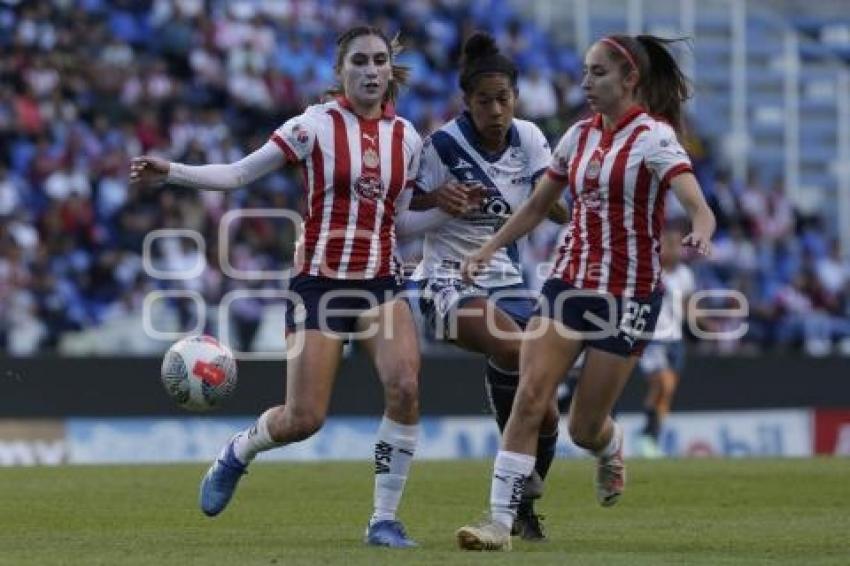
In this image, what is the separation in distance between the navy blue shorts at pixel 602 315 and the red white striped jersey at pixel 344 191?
37.3 inches

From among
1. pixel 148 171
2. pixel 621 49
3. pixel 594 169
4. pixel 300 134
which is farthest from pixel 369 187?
pixel 621 49

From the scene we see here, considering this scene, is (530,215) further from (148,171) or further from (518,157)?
(148,171)

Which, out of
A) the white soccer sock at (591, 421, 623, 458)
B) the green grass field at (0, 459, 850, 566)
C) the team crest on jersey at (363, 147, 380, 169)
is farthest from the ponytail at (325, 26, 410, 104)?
the green grass field at (0, 459, 850, 566)

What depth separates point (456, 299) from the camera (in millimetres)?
10406

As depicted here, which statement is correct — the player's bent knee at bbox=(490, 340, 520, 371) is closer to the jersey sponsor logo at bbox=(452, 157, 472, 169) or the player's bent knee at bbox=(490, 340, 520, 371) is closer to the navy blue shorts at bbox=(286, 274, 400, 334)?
the navy blue shorts at bbox=(286, 274, 400, 334)

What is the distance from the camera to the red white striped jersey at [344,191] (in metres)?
9.61

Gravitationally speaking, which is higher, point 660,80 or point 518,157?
point 660,80

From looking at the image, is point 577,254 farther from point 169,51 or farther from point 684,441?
point 169,51

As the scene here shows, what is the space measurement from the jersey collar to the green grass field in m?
2.07

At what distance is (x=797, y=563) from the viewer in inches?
339

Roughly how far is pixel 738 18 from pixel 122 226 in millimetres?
10980

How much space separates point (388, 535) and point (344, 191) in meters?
1.63

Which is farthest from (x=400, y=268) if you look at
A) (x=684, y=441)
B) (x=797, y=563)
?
(x=684, y=441)

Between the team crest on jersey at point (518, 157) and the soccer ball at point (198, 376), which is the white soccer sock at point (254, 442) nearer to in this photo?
the soccer ball at point (198, 376)
